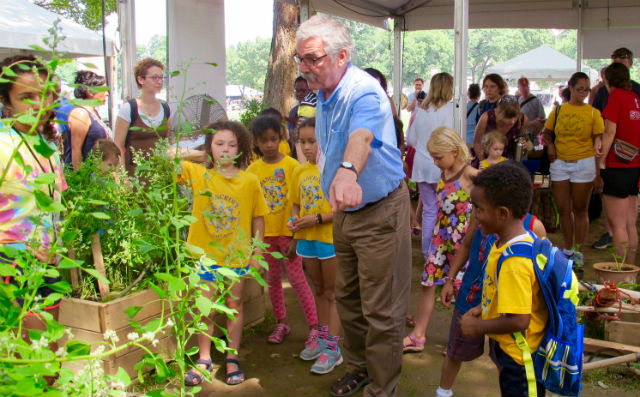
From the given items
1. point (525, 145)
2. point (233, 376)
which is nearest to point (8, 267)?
point (233, 376)

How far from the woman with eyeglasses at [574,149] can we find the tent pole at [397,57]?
4298mm

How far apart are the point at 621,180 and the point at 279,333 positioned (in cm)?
355

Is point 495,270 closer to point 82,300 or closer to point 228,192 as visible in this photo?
point 228,192

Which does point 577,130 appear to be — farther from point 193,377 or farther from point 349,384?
point 193,377

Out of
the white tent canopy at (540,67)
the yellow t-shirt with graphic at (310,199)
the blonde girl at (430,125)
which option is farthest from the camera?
the white tent canopy at (540,67)

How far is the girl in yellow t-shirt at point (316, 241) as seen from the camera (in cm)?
372

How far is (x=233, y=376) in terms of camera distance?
3525 mm

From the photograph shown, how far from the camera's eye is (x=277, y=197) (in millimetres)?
4023

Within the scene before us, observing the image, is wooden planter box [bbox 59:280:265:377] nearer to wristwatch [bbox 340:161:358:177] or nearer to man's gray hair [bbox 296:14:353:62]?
wristwatch [bbox 340:161:358:177]

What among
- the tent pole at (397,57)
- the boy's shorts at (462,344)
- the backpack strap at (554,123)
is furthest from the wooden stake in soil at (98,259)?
the tent pole at (397,57)

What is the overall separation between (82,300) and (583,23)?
9.03 m

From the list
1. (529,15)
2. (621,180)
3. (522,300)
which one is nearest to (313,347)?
(522,300)

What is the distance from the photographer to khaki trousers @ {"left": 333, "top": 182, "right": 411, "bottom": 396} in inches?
117

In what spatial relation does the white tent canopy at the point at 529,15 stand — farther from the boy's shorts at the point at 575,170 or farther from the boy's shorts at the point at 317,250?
the boy's shorts at the point at 317,250
